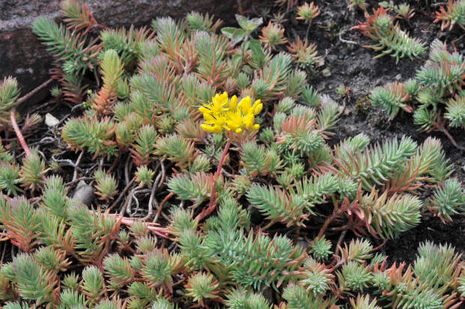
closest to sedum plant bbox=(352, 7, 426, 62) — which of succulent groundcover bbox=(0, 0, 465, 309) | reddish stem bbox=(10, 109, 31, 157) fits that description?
succulent groundcover bbox=(0, 0, 465, 309)

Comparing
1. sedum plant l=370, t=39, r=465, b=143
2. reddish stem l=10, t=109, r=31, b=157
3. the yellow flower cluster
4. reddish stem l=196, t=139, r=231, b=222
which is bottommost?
reddish stem l=10, t=109, r=31, b=157

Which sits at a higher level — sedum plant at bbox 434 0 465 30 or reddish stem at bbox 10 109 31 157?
sedum plant at bbox 434 0 465 30

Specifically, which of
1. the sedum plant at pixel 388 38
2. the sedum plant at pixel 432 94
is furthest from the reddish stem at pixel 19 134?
the sedum plant at pixel 388 38

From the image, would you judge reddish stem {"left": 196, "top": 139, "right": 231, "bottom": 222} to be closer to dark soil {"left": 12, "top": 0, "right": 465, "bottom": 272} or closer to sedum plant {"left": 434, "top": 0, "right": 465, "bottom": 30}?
dark soil {"left": 12, "top": 0, "right": 465, "bottom": 272}

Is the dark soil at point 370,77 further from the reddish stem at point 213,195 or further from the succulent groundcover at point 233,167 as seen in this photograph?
the reddish stem at point 213,195

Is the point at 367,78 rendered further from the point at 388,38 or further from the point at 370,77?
the point at 388,38

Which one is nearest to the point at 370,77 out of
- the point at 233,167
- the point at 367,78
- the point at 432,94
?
the point at 367,78

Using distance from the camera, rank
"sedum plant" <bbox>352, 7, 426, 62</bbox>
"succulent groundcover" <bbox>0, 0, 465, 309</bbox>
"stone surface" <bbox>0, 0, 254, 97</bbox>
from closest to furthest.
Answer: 1. "succulent groundcover" <bbox>0, 0, 465, 309</bbox>
2. "sedum plant" <bbox>352, 7, 426, 62</bbox>
3. "stone surface" <bbox>0, 0, 254, 97</bbox>

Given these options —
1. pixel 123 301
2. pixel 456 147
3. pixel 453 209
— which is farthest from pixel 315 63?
pixel 123 301
